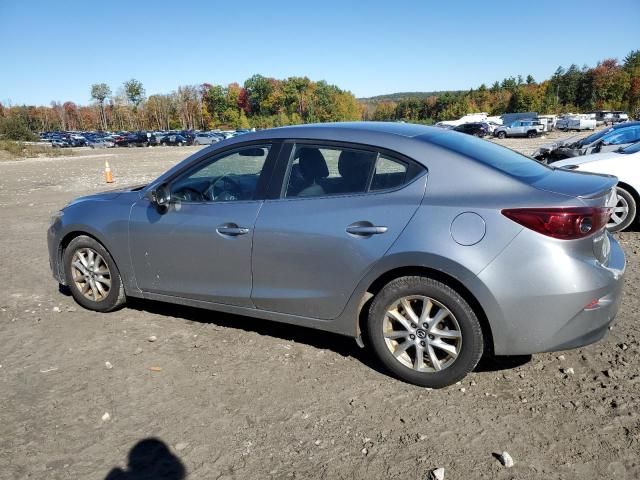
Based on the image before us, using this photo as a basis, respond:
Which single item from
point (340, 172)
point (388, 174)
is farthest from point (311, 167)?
point (388, 174)

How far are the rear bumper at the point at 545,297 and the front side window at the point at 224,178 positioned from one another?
1.89 metres

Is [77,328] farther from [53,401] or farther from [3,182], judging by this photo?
[3,182]

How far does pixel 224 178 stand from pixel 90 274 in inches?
67.7

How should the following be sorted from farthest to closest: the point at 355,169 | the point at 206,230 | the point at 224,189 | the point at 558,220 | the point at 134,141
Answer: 1. the point at 134,141
2. the point at 224,189
3. the point at 206,230
4. the point at 355,169
5. the point at 558,220

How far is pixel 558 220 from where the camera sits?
116 inches

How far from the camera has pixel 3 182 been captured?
Result: 19000 mm

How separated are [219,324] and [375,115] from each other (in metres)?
139

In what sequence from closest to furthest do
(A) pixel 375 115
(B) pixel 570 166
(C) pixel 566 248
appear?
(C) pixel 566 248 < (B) pixel 570 166 < (A) pixel 375 115

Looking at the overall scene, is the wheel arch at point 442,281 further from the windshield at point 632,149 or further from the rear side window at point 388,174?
the windshield at point 632,149

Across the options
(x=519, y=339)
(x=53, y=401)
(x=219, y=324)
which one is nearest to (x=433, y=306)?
(x=519, y=339)

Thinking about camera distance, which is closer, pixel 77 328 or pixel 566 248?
pixel 566 248

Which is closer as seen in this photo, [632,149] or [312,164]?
[312,164]

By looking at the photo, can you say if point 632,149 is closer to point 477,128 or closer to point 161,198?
point 161,198

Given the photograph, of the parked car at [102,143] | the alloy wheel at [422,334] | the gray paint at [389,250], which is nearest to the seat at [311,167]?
the gray paint at [389,250]
